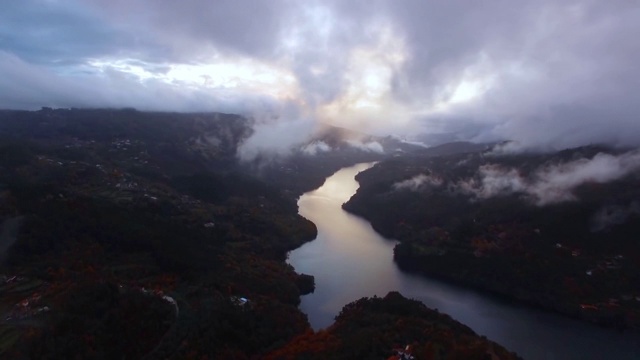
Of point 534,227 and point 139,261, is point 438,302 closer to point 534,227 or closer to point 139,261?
point 534,227

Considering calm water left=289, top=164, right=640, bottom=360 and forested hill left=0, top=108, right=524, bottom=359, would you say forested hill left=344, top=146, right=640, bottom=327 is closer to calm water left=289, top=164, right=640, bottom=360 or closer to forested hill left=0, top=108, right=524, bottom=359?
calm water left=289, top=164, right=640, bottom=360

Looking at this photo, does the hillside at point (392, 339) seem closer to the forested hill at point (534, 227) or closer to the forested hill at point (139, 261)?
the forested hill at point (139, 261)

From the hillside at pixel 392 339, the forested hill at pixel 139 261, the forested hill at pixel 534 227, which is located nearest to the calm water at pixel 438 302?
the forested hill at pixel 139 261

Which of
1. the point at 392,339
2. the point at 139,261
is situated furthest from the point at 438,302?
the point at 139,261

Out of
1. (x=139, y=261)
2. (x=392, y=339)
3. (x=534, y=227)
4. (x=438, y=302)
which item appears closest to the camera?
(x=392, y=339)

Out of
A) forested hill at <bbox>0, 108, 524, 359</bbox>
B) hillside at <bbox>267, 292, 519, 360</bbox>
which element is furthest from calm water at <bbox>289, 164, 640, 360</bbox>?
hillside at <bbox>267, 292, 519, 360</bbox>

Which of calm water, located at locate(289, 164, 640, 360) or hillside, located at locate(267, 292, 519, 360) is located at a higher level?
hillside, located at locate(267, 292, 519, 360)
